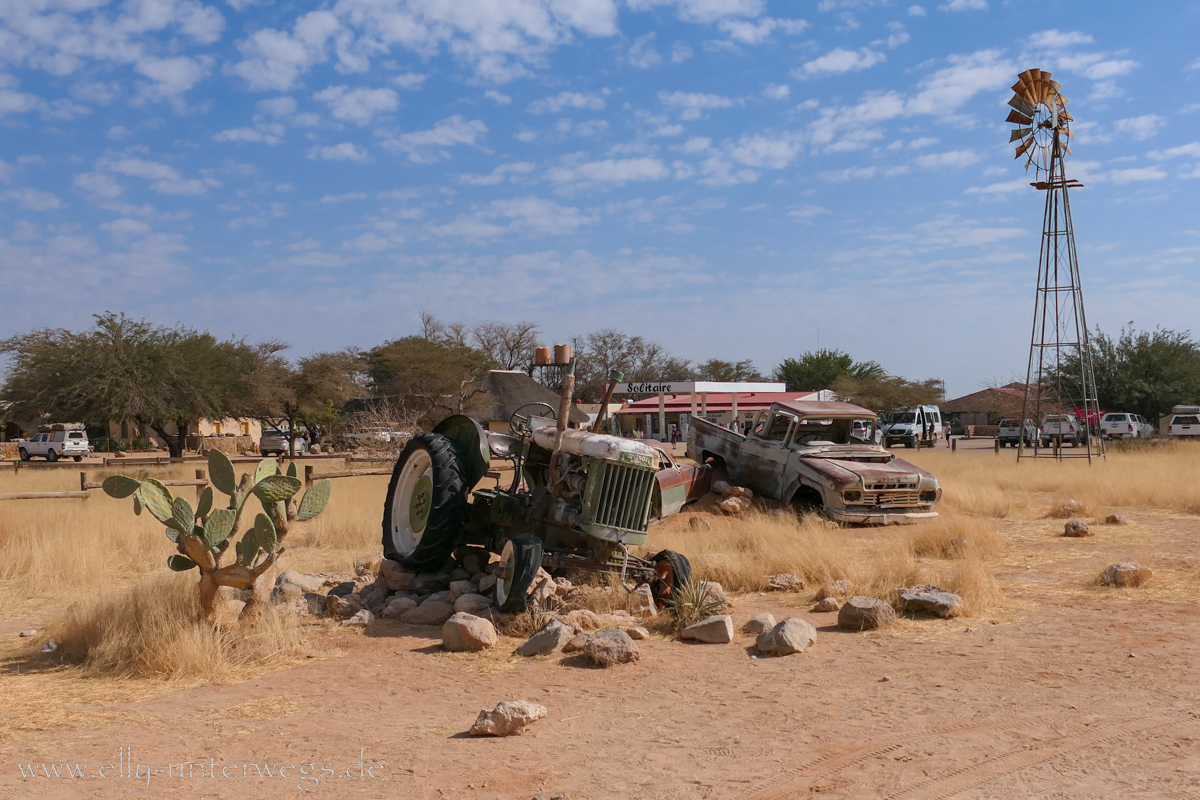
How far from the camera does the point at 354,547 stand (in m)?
12.2

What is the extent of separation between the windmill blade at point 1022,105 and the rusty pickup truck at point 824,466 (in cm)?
1535

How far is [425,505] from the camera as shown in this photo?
9.07 m

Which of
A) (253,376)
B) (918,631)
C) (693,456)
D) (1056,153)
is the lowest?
(918,631)

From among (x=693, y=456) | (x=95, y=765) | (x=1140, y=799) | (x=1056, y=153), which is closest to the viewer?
Result: (x=1140, y=799)

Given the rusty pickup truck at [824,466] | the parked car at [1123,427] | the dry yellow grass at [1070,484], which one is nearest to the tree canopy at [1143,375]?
the parked car at [1123,427]

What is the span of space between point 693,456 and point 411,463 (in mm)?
8053

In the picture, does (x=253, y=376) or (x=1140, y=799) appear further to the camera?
(x=253, y=376)

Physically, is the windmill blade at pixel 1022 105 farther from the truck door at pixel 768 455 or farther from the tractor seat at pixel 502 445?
the tractor seat at pixel 502 445

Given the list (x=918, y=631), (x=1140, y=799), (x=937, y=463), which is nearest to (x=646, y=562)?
(x=918, y=631)

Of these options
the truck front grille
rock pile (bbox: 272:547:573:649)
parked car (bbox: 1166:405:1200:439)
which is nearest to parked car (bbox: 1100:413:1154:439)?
parked car (bbox: 1166:405:1200:439)

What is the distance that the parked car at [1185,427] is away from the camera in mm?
42219

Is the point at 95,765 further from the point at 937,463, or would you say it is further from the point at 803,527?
the point at 937,463

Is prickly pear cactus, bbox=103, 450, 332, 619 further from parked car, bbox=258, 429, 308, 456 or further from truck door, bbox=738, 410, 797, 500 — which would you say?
parked car, bbox=258, 429, 308, 456

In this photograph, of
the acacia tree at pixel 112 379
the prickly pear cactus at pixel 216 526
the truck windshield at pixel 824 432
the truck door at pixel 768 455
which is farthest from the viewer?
the acacia tree at pixel 112 379
